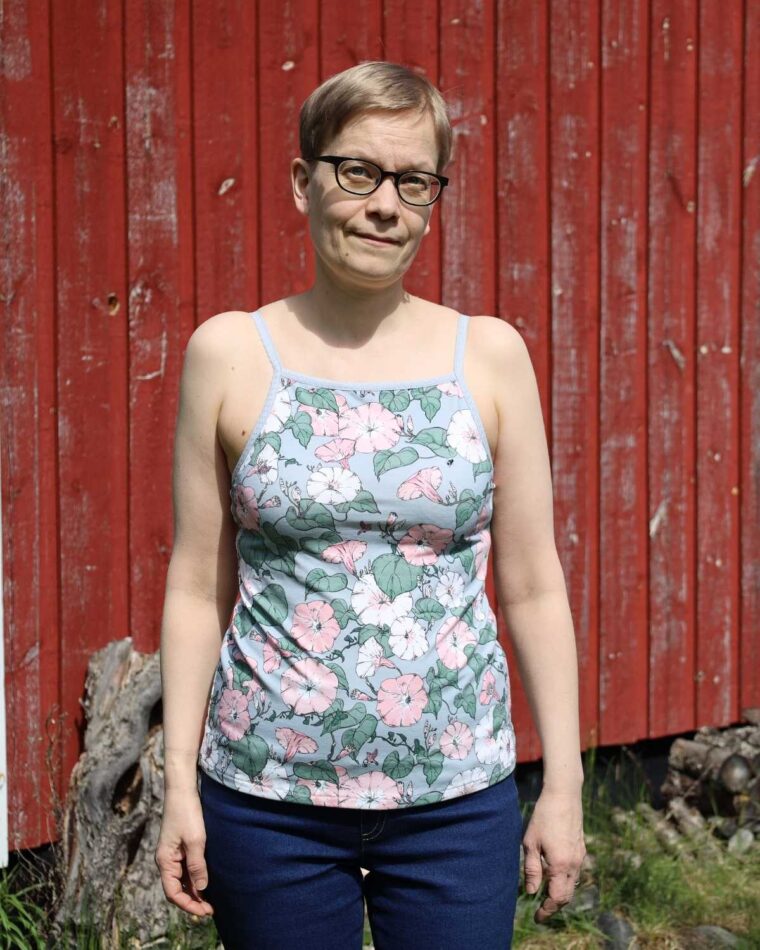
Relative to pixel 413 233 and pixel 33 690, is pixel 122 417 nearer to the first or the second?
pixel 33 690

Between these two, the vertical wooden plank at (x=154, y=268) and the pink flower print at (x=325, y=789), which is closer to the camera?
the pink flower print at (x=325, y=789)

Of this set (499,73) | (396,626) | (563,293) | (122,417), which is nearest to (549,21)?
(499,73)

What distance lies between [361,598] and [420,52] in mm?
2523

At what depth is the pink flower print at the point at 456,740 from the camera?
1.65 metres

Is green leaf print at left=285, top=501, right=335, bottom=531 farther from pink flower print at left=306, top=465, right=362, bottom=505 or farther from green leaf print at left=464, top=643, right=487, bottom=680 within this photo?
green leaf print at left=464, top=643, right=487, bottom=680

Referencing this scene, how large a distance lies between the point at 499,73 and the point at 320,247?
7.50 ft

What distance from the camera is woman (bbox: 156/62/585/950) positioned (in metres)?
1.63

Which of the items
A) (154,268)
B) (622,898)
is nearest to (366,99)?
(154,268)

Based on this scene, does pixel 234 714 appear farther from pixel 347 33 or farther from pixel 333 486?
pixel 347 33

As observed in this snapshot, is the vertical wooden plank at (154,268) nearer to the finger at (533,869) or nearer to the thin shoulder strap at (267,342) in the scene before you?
the thin shoulder strap at (267,342)

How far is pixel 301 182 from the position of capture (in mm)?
1775

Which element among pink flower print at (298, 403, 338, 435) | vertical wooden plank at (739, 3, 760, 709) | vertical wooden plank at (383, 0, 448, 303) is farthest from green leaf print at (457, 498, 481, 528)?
vertical wooden plank at (739, 3, 760, 709)

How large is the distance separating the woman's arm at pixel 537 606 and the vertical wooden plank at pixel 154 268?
180cm

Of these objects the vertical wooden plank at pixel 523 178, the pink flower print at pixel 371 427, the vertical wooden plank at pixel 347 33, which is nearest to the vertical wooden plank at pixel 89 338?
the vertical wooden plank at pixel 347 33
